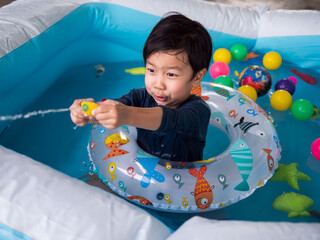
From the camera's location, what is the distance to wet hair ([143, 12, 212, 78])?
3.36 feet

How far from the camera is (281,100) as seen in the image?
1857 mm

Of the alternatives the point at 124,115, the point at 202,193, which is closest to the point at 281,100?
the point at 202,193

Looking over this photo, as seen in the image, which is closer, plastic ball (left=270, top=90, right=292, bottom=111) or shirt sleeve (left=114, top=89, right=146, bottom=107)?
shirt sleeve (left=114, top=89, right=146, bottom=107)

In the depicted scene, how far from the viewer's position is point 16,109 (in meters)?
1.74

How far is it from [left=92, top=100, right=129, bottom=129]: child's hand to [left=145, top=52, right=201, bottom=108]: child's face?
27cm

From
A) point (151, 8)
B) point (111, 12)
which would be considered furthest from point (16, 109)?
point (151, 8)

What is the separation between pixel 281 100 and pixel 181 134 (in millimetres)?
1015

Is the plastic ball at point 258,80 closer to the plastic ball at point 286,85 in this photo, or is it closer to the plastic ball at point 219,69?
the plastic ball at point 286,85

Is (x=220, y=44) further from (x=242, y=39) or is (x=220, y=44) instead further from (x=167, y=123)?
(x=167, y=123)

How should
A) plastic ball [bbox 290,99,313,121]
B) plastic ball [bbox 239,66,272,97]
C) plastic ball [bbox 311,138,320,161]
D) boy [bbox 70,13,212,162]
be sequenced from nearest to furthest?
1. boy [bbox 70,13,212,162]
2. plastic ball [bbox 311,138,320,161]
3. plastic ball [bbox 290,99,313,121]
4. plastic ball [bbox 239,66,272,97]

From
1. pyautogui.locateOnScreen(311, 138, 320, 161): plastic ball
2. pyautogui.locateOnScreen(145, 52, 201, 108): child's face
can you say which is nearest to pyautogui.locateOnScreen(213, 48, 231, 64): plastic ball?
pyautogui.locateOnScreen(311, 138, 320, 161): plastic ball

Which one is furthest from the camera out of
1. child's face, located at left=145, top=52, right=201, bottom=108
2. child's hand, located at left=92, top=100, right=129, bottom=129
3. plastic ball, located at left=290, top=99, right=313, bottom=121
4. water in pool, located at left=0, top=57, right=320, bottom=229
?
plastic ball, located at left=290, top=99, right=313, bottom=121

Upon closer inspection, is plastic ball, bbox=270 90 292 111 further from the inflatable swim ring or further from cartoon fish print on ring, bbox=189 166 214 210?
cartoon fish print on ring, bbox=189 166 214 210

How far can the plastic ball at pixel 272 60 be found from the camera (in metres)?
2.20
